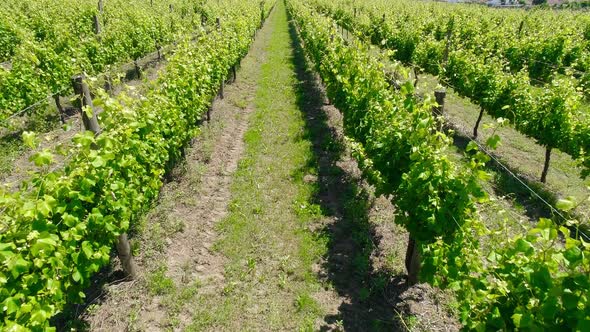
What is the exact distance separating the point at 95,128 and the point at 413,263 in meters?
4.70

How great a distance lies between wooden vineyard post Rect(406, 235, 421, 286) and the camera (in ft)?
16.4

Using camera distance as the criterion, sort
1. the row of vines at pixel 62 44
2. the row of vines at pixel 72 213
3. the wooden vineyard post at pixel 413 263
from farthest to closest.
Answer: the row of vines at pixel 62 44 < the wooden vineyard post at pixel 413 263 < the row of vines at pixel 72 213

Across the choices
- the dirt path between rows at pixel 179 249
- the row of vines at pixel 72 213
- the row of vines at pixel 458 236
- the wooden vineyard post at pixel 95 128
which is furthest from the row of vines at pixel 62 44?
the row of vines at pixel 458 236

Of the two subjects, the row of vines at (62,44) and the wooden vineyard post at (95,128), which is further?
the row of vines at (62,44)

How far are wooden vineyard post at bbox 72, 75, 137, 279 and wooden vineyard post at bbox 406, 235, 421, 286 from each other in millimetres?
3930

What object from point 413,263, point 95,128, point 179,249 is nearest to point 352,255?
point 413,263

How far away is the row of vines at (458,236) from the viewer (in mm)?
2387

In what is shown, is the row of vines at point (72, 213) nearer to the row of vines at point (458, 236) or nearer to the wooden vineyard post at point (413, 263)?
the row of vines at point (458, 236)

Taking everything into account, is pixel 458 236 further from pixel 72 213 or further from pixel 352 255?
pixel 72 213

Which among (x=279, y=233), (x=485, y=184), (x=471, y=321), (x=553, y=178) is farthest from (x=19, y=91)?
(x=553, y=178)

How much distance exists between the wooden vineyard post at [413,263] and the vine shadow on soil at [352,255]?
0.62 feet

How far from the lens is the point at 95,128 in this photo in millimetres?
4867

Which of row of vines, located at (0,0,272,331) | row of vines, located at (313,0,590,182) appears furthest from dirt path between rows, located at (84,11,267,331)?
row of vines, located at (313,0,590,182)

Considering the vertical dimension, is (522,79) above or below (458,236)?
above
